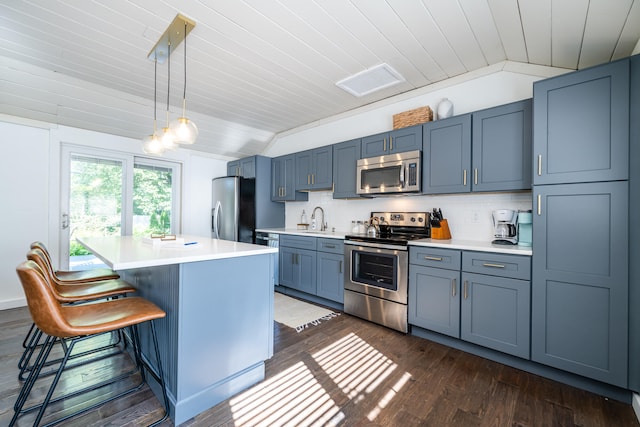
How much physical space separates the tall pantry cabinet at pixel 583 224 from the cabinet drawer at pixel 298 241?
2.31 m

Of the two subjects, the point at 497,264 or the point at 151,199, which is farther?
the point at 151,199

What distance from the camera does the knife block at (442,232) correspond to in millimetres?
2834

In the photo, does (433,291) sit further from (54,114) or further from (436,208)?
(54,114)

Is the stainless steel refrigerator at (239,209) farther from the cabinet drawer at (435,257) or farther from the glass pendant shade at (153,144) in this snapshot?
the cabinet drawer at (435,257)

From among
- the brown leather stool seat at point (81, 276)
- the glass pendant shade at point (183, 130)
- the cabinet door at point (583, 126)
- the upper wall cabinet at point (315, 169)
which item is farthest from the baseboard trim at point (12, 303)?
the cabinet door at point (583, 126)

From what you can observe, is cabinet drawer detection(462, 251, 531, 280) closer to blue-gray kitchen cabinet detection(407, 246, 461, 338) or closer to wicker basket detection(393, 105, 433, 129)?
blue-gray kitchen cabinet detection(407, 246, 461, 338)

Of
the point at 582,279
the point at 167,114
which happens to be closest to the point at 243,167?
the point at 167,114

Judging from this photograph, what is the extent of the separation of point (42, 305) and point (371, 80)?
3.20 meters

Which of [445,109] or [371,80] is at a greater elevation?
[371,80]

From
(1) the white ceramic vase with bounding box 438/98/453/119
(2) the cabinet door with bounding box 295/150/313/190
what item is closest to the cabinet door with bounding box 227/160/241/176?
(2) the cabinet door with bounding box 295/150/313/190

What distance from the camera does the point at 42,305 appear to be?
122 centimetres

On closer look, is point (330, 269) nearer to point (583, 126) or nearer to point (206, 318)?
point (206, 318)

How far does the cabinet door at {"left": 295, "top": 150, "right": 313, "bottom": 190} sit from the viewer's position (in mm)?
4121

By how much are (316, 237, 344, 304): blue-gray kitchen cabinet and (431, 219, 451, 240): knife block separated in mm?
1026
